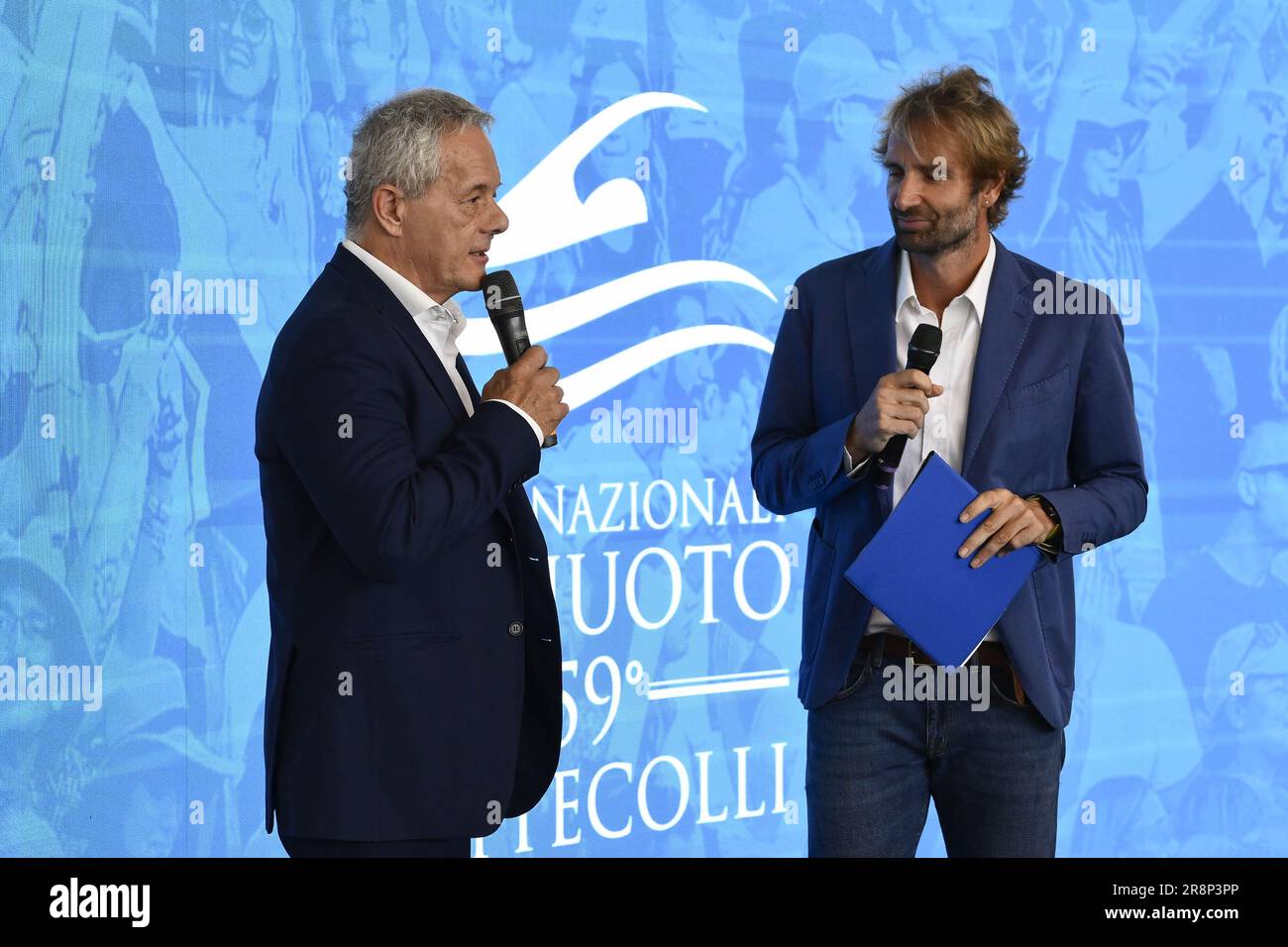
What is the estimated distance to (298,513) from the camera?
1.85 m

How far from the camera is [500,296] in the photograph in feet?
6.72

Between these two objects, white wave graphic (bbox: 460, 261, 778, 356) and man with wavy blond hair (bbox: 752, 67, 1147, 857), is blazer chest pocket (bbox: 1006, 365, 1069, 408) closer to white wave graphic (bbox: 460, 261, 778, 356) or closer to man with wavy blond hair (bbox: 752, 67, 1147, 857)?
man with wavy blond hair (bbox: 752, 67, 1147, 857)

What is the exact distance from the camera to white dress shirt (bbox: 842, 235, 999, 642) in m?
2.20

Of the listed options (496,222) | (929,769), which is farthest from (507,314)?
(929,769)

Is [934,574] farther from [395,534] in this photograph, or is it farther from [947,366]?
[395,534]

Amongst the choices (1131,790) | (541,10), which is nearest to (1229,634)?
(1131,790)

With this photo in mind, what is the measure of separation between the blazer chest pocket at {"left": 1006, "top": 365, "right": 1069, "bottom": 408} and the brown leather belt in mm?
384

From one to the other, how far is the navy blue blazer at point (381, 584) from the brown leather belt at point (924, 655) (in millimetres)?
596

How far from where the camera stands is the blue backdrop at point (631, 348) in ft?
10.1

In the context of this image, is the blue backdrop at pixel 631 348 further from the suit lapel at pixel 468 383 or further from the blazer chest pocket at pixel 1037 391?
the blazer chest pocket at pixel 1037 391

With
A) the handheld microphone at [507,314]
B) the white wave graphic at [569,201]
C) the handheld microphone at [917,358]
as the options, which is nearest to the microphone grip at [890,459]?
the handheld microphone at [917,358]

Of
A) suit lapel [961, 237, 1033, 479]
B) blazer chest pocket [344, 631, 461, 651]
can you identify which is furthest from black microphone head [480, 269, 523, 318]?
suit lapel [961, 237, 1033, 479]
